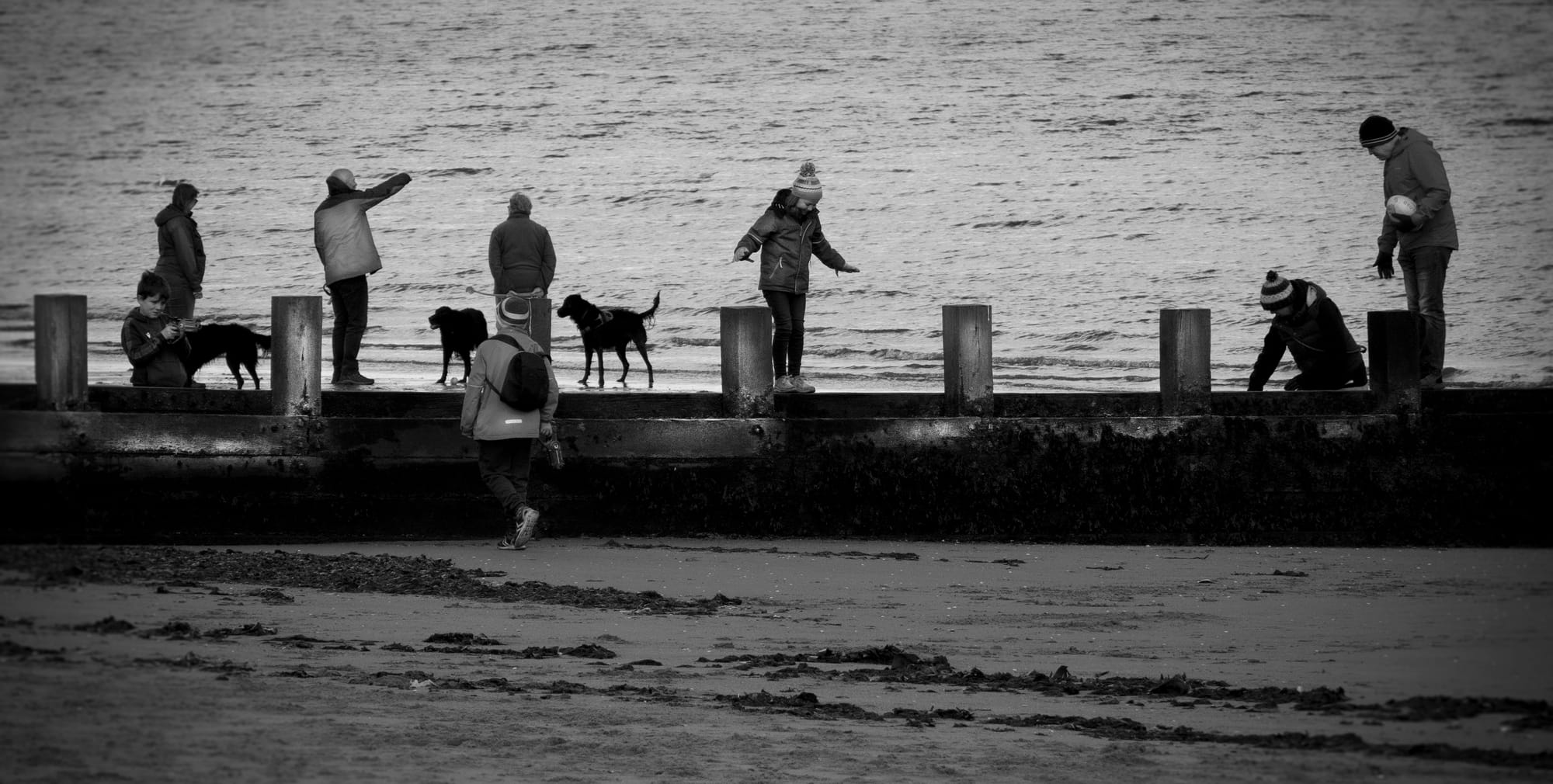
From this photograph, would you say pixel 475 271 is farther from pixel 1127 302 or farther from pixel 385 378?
pixel 385 378

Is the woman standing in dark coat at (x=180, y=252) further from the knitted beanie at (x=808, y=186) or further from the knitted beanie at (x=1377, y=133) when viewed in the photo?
the knitted beanie at (x=1377, y=133)

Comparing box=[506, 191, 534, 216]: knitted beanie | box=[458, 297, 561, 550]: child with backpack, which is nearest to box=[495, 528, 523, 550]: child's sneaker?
box=[458, 297, 561, 550]: child with backpack

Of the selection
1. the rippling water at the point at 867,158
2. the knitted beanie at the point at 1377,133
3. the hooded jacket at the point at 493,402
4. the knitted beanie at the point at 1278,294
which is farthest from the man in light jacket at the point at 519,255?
the knitted beanie at the point at 1377,133

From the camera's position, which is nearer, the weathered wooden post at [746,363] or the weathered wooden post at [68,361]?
the weathered wooden post at [68,361]

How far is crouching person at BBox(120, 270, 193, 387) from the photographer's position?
10.8 m

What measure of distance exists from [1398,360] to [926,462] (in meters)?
3.02

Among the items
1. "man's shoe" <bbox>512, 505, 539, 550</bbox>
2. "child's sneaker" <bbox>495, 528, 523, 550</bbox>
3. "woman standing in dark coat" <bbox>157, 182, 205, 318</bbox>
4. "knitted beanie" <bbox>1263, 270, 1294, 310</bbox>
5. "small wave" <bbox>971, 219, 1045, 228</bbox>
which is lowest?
"child's sneaker" <bbox>495, 528, 523, 550</bbox>

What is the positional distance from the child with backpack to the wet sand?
1.45 feet

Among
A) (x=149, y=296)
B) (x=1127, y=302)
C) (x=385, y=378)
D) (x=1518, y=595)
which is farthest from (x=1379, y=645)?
(x=1127, y=302)

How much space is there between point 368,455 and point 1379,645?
634 centimetres

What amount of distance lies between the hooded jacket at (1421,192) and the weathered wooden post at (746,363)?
395cm

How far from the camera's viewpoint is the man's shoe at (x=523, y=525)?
33.8 feet

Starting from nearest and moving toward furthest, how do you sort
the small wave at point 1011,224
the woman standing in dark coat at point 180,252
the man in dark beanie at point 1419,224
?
the man in dark beanie at point 1419,224
the woman standing in dark coat at point 180,252
the small wave at point 1011,224

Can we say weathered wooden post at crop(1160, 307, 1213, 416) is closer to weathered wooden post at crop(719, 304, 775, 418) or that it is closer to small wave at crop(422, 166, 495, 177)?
weathered wooden post at crop(719, 304, 775, 418)
